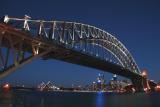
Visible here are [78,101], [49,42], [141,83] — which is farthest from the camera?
[141,83]

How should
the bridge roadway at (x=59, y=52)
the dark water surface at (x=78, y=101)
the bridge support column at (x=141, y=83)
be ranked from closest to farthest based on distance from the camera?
the bridge roadway at (x=59, y=52), the dark water surface at (x=78, y=101), the bridge support column at (x=141, y=83)

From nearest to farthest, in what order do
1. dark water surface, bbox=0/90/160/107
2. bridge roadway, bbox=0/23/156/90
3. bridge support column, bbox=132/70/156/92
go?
bridge roadway, bbox=0/23/156/90, dark water surface, bbox=0/90/160/107, bridge support column, bbox=132/70/156/92

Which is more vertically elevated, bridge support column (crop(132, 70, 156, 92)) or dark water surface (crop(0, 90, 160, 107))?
bridge support column (crop(132, 70, 156, 92))

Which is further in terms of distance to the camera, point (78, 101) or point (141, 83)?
point (141, 83)

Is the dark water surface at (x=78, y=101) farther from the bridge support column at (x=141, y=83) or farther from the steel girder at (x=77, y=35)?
the bridge support column at (x=141, y=83)

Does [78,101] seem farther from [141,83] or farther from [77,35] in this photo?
[141,83]

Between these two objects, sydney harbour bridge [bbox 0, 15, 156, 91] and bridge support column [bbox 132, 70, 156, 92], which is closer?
sydney harbour bridge [bbox 0, 15, 156, 91]

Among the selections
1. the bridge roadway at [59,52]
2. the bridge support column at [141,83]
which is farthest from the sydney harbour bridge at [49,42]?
the bridge support column at [141,83]

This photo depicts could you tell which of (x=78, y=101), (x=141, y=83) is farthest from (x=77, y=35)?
(x=141, y=83)

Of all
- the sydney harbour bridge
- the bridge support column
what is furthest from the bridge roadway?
the bridge support column

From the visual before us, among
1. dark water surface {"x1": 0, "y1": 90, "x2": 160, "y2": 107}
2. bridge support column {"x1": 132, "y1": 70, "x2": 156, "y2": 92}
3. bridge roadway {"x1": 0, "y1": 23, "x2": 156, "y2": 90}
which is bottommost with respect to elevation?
dark water surface {"x1": 0, "y1": 90, "x2": 160, "y2": 107}

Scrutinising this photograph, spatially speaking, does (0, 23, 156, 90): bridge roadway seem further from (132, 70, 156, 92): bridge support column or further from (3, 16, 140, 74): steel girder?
(132, 70, 156, 92): bridge support column

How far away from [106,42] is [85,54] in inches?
1461

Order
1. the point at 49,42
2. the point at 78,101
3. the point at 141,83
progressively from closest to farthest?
the point at 49,42
the point at 78,101
the point at 141,83
